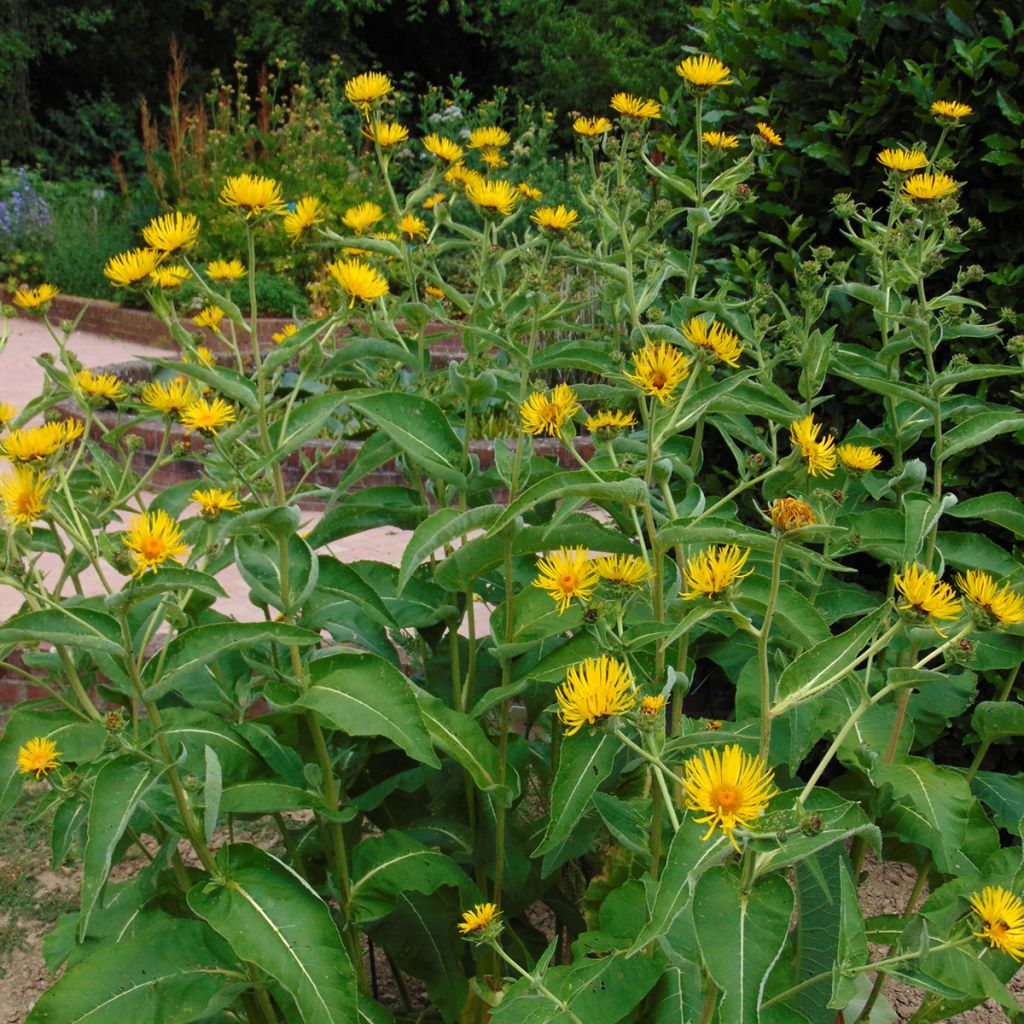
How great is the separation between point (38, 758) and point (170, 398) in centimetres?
58

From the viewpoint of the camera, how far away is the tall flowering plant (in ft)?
4.25

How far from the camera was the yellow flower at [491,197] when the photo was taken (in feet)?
6.50

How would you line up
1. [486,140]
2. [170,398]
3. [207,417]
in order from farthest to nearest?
[486,140]
[170,398]
[207,417]

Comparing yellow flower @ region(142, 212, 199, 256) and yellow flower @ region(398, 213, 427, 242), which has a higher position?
yellow flower @ region(142, 212, 199, 256)

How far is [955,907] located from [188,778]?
1.06 metres

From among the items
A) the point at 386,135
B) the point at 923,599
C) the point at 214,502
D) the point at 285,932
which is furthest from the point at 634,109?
the point at 285,932

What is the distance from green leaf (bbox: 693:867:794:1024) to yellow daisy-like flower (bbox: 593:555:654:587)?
0.38 metres

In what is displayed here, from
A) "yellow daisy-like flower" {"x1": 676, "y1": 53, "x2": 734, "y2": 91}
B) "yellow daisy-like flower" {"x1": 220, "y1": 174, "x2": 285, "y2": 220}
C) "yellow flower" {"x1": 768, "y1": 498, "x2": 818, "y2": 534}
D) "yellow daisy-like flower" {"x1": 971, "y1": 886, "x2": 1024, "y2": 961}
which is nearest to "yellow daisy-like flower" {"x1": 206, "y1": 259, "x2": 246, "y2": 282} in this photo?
"yellow daisy-like flower" {"x1": 220, "y1": 174, "x2": 285, "y2": 220}

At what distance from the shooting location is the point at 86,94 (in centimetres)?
1683

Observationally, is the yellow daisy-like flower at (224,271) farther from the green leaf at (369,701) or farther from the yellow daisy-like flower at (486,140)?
the green leaf at (369,701)

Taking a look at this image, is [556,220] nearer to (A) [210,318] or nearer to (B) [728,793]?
(A) [210,318]

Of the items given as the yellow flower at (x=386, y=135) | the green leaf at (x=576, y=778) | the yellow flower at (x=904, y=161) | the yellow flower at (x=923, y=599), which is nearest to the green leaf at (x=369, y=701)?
the green leaf at (x=576, y=778)

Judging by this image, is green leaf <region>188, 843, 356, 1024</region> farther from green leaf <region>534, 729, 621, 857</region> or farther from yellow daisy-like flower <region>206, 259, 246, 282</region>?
yellow daisy-like flower <region>206, 259, 246, 282</region>

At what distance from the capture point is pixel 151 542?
1.37 m
